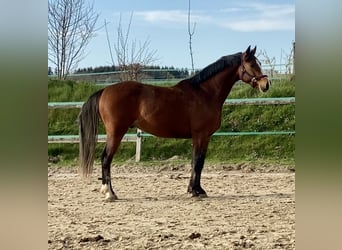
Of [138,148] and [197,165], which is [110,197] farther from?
[197,165]

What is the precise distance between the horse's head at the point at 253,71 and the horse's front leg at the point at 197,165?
313mm

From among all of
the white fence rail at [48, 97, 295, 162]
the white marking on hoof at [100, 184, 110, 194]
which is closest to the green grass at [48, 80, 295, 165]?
the white fence rail at [48, 97, 295, 162]

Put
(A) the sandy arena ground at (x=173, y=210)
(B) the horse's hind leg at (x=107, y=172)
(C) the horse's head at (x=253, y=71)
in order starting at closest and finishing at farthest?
(A) the sandy arena ground at (x=173, y=210)
(C) the horse's head at (x=253, y=71)
(B) the horse's hind leg at (x=107, y=172)

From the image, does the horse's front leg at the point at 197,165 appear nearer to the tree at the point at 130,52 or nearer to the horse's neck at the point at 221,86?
the horse's neck at the point at 221,86

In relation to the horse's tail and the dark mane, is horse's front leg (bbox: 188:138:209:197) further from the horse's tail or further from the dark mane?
the horse's tail

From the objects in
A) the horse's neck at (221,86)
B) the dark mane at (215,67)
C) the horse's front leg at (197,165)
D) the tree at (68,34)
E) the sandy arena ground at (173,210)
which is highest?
the tree at (68,34)

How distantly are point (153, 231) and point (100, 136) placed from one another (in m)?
0.49

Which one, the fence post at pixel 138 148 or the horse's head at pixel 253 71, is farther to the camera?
the fence post at pixel 138 148

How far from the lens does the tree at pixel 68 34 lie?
1.77 m

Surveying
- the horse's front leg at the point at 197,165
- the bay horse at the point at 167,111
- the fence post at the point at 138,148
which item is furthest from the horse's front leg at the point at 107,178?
the horse's front leg at the point at 197,165
